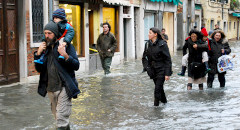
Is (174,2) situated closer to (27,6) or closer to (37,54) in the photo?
(27,6)

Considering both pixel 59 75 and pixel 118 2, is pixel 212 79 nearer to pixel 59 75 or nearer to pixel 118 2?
pixel 59 75

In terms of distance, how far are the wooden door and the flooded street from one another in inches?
18.4

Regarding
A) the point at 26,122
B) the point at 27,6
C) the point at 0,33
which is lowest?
the point at 26,122

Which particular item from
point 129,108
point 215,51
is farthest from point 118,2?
point 129,108

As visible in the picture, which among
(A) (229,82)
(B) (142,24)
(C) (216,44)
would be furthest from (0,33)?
(B) (142,24)

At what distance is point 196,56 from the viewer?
10.5m

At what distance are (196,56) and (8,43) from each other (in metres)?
5.43

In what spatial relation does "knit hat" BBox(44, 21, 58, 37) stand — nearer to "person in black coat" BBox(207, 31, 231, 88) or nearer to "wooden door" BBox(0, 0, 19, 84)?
"person in black coat" BBox(207, 31, 231, 88)

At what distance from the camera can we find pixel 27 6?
13055 millimetres

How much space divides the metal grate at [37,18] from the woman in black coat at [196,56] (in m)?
5.34

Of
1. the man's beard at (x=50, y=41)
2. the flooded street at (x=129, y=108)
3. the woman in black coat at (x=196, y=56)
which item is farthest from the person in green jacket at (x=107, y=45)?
the man's beard at (x=50, y=41)

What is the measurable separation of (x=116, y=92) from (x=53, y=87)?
16.6 feet

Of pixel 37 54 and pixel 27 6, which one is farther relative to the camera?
pixel 27 6

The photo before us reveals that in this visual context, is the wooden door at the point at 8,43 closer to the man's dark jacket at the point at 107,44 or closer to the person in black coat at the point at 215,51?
the man's dark jacket at the point at 107,44
